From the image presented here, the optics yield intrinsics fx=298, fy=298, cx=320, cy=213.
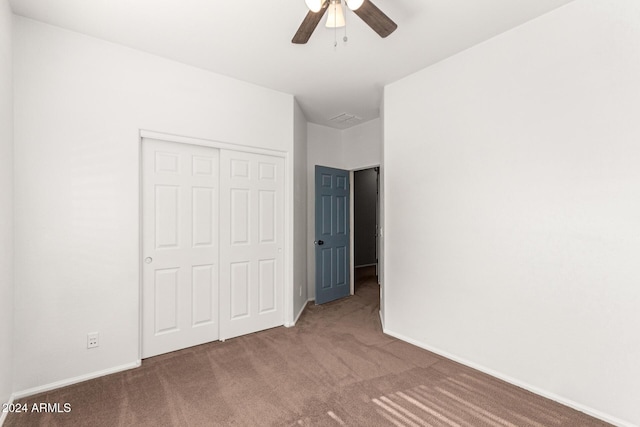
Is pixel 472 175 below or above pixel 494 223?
above

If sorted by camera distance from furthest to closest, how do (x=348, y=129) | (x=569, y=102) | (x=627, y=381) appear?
(x=348, y=129)
(x=569, y=102)
(x=627, y=381)

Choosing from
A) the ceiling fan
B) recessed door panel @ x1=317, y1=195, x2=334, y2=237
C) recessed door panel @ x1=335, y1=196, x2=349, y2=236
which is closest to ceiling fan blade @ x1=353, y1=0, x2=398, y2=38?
the ceiling fan

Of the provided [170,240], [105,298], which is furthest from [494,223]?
[105,298]

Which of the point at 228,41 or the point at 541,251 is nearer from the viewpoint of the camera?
the point at 541,251

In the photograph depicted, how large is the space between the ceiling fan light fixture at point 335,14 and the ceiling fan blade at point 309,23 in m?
0.06

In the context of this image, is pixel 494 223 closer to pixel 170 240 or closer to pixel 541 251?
pixel 541 251

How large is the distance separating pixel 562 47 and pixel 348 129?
3105 mm

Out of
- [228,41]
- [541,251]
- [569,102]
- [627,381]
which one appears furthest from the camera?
[228,41]

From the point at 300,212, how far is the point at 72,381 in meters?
2.74

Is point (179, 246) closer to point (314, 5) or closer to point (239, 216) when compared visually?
point (239, 216)

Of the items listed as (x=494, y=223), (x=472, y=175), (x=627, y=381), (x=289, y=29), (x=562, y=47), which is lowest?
(x=627, y=381)

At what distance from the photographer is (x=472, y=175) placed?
2.65m

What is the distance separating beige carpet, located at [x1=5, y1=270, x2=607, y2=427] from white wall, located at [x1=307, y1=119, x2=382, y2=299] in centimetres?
183

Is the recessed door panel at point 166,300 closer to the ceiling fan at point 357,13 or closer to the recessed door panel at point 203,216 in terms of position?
the recessed door panel at point 203,216
